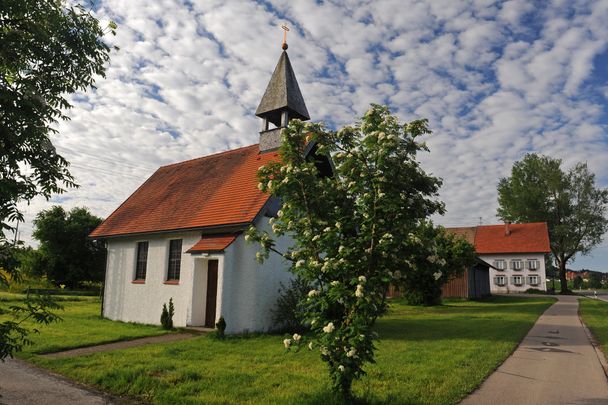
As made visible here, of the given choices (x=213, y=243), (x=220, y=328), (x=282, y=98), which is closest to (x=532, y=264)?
(x=282, y=98)

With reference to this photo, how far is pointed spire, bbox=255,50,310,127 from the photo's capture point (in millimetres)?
17766

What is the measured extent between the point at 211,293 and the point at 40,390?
Answer: 25.4 ft

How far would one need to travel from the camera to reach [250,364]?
30.8 feet

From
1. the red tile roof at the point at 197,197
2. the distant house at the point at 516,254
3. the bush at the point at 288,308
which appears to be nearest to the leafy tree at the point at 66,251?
the red tile roof at the point at 197,197

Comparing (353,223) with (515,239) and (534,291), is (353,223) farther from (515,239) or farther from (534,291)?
(515,239)

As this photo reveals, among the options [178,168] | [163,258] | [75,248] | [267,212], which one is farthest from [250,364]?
[75,248]

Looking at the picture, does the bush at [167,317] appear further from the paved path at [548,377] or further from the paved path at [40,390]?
the paved path at [548,377]

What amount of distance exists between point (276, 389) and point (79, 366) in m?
Result: 4.59

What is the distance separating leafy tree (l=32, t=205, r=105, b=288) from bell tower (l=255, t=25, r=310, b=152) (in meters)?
23.3

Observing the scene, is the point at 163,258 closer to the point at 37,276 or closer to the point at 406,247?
the point at 406,247

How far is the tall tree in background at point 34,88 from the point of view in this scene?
14.6 feet

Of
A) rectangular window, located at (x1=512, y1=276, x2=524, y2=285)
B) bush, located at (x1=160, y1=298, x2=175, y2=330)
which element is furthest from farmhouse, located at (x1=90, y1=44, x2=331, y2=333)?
rectangular window, located at (x1=512, y1=276, x2=524, y2=285)

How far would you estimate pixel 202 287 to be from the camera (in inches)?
591

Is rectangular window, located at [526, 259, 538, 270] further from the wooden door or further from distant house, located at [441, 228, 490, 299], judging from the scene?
the wooden door
